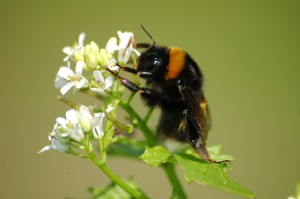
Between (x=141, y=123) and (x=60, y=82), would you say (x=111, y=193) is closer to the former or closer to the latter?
(x=141, y=123)

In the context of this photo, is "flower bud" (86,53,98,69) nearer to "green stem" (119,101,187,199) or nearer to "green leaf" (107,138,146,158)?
"green stem" (119,101,187,199)

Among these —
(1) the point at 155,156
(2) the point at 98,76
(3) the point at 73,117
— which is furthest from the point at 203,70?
(1) the point at 155,156

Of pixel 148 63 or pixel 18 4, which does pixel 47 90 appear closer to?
pixel 18 4

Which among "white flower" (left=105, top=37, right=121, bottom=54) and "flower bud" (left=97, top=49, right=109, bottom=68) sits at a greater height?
"white flower" (left=105, top=37, right=121, bottom=54)

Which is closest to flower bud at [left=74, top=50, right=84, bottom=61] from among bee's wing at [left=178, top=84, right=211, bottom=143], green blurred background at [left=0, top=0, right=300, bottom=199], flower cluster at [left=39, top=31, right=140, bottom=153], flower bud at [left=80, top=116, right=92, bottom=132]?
flower cluster at [left=39, top=31, right=140, bottom=153]

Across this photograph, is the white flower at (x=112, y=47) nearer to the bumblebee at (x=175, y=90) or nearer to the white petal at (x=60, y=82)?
the bumblebee at (x=175, y=90)

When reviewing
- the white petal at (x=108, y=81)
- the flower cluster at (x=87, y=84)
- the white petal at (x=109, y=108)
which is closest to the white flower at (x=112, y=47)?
the flower cluster at (x=87, y=84)
